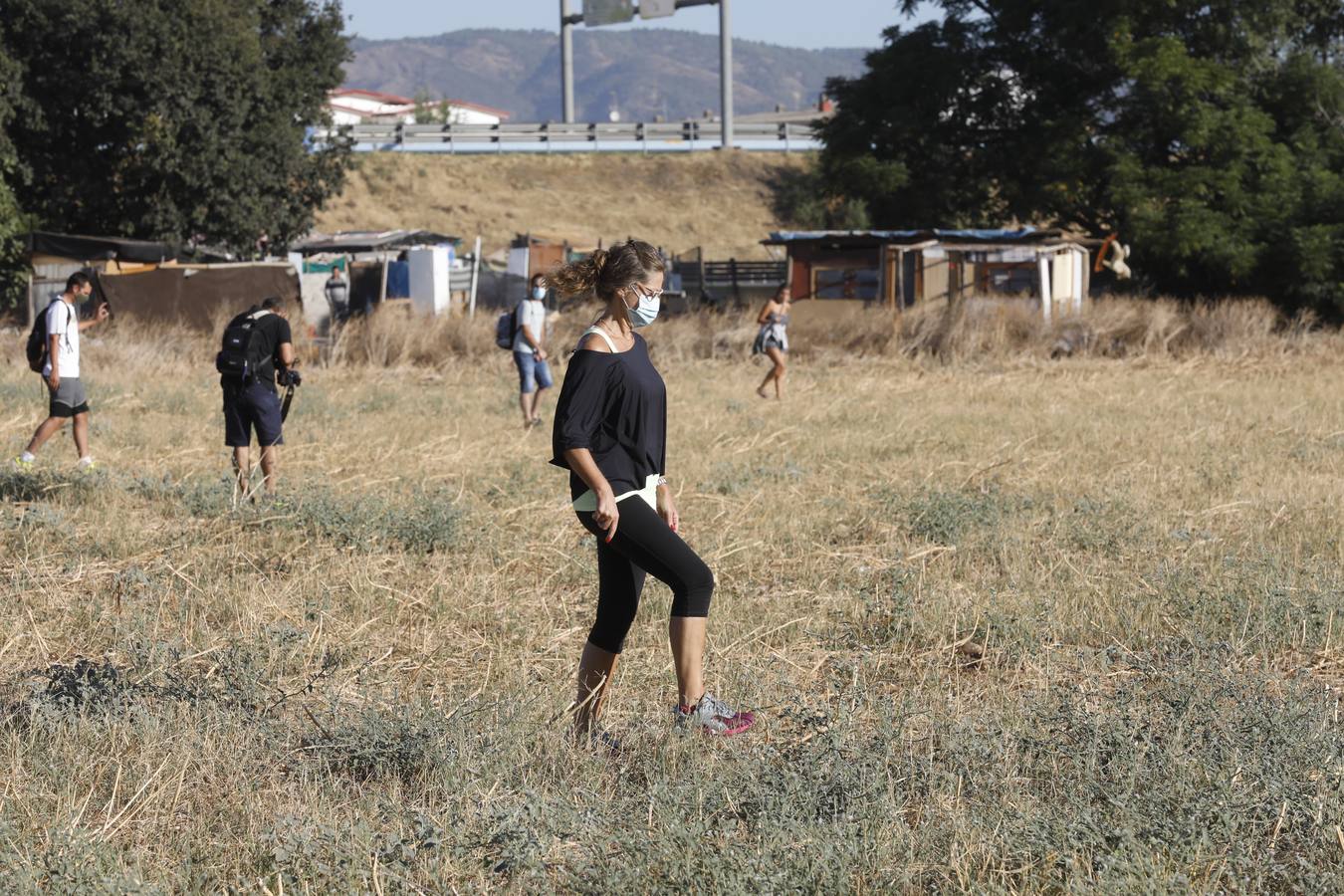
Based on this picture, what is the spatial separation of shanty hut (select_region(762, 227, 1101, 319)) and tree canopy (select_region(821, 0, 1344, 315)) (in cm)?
153

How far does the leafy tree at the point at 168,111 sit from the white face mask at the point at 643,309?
27.2m

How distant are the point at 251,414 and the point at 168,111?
22385mm

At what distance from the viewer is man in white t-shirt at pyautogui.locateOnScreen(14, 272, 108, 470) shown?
425 inches

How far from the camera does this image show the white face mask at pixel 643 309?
5.00m

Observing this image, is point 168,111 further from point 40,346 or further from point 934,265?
point 40,346

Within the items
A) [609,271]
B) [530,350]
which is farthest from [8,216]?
[609,271]

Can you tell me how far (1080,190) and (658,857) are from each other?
27885 millimetres

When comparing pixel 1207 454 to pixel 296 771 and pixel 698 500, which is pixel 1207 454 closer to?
pixel 698 500

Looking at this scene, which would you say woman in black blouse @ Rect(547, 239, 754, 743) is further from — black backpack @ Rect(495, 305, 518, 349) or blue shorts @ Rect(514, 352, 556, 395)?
black backpack @ Rect(495, 305, 518, 349)

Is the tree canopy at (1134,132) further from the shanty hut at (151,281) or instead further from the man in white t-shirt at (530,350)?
the man in white t-shirt at (530,350)

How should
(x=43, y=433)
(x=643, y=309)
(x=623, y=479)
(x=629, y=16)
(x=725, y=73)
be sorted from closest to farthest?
1. (x=623, y=479)
2. (x=643, y=309)
3. (x=43, y=433)
4. (x=629, y=16)
5. (x=725, y=73)

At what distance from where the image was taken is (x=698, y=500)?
9711 mm

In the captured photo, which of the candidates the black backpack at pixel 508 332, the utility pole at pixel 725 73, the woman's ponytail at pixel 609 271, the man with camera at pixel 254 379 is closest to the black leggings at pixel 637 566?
the woman's ponytail at pixel 609 271

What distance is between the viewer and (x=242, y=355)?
31.4 feet
